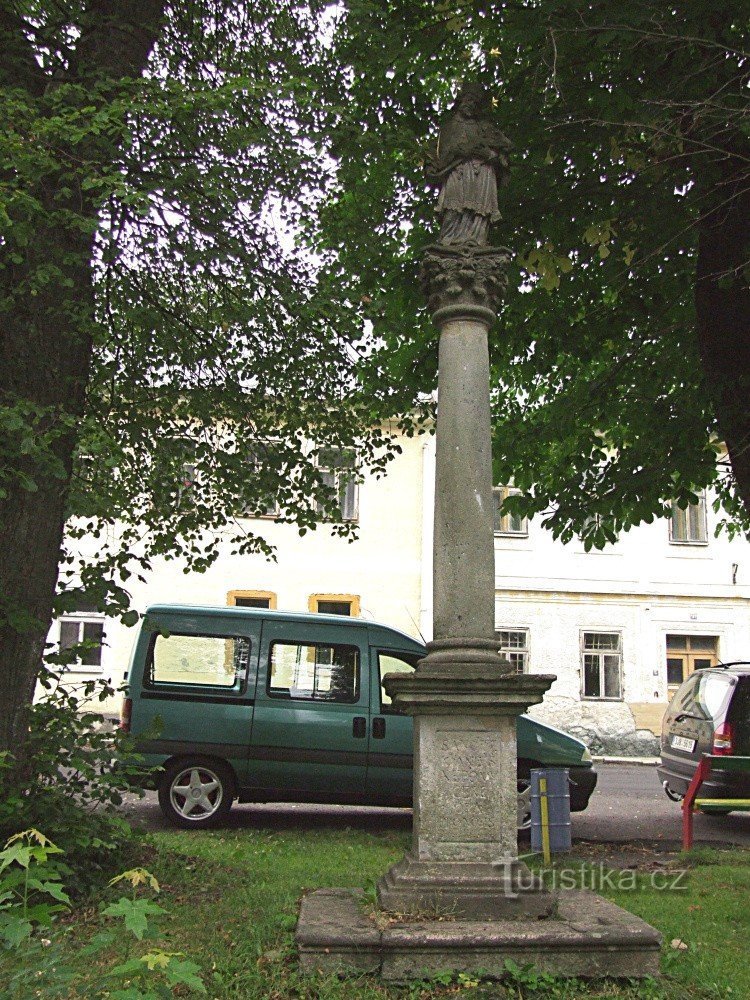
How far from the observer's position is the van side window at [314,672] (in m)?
9.98

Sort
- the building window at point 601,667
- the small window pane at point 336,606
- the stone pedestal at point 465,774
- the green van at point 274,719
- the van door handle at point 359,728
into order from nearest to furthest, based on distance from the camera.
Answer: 1. the stone pedestal at point 465,774
2. the green van at point 274,719
3. the van door handle at point 359,728
4. the small window pane at point 336,606
5. the building window at point 601,667

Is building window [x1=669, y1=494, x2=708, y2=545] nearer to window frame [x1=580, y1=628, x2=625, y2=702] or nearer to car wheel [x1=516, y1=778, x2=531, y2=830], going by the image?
window frame [x1=580, y1=628, x2=625, y2=702]

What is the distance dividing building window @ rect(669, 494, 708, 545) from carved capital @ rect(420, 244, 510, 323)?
782 inches

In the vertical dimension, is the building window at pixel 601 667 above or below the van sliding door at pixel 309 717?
above

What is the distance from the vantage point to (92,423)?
19.3 ft

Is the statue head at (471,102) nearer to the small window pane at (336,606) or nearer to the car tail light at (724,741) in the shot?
the car tail light at (724,741)

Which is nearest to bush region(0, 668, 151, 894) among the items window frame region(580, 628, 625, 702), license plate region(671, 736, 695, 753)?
license plate region(671, 736, 695, 753)

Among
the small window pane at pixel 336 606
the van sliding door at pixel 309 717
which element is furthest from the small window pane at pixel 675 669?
the van sliding door at pixel 309 717

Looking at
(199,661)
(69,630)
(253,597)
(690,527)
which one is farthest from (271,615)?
(690,527)

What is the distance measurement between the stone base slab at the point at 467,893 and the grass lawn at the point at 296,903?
Answer: 0.46 metres

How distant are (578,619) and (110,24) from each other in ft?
63.4

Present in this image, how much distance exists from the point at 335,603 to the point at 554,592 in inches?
220

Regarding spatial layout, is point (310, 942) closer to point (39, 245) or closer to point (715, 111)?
point (39, 245)

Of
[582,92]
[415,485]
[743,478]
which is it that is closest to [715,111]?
[582,92]
